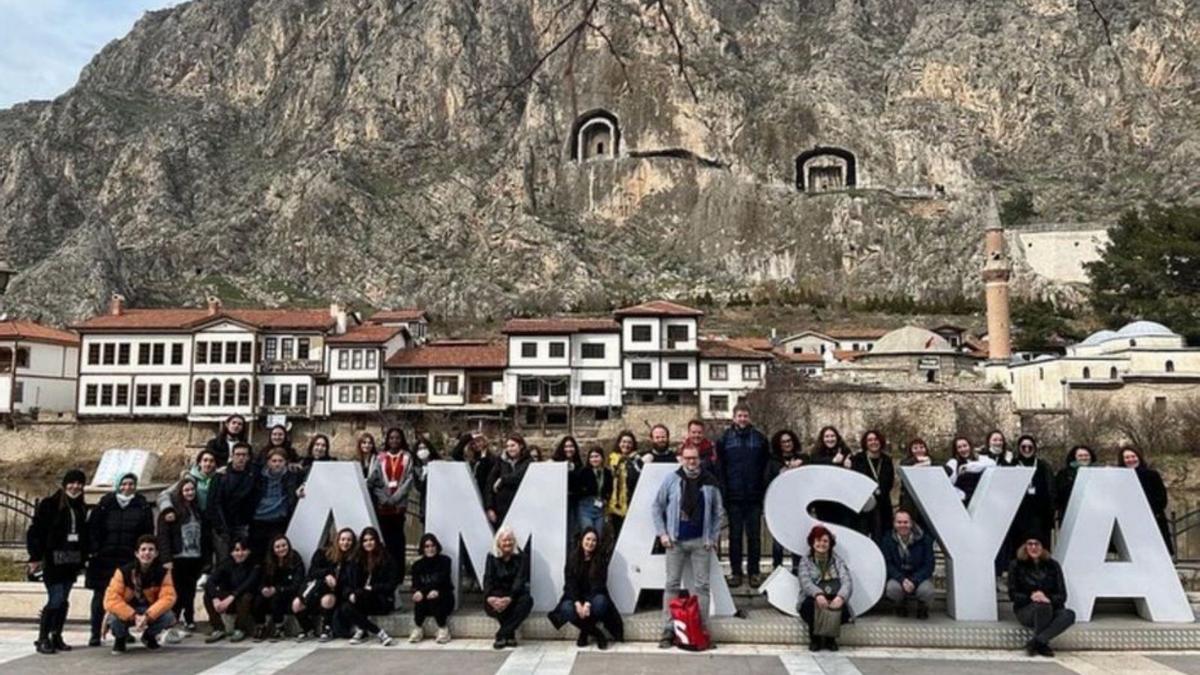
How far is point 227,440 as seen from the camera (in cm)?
1062

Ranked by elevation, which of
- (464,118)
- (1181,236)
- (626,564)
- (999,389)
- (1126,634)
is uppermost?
(464,118)

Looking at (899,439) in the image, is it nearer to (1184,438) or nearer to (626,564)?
(1184,438)

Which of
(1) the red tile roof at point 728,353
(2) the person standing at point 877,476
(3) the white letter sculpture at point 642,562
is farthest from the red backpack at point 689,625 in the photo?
(1) the red tile roof at point 728,353

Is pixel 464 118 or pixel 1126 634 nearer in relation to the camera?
pixel 1126 634

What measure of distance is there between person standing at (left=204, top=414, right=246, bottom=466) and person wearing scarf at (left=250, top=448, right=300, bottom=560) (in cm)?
55

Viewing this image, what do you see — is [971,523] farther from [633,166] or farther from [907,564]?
[633,166]

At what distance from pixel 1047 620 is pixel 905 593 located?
1.37 meters

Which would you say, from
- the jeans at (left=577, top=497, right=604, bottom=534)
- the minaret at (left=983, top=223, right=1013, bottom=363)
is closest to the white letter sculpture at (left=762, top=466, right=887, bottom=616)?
the jeans at (left=577, top=497, right=604, bottom=534)

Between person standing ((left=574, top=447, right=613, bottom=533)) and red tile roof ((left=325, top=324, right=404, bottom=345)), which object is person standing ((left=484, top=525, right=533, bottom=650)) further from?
red tile roof ((left=325, top=324, right=404, bottom=345))

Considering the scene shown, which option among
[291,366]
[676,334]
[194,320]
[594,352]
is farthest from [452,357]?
[194,320]

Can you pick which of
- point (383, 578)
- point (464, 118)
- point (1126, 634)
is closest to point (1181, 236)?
point (1126, 634)

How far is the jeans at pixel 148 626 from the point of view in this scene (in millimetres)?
8445

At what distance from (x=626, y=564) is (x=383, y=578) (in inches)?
102

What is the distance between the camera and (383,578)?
9.26 metres
